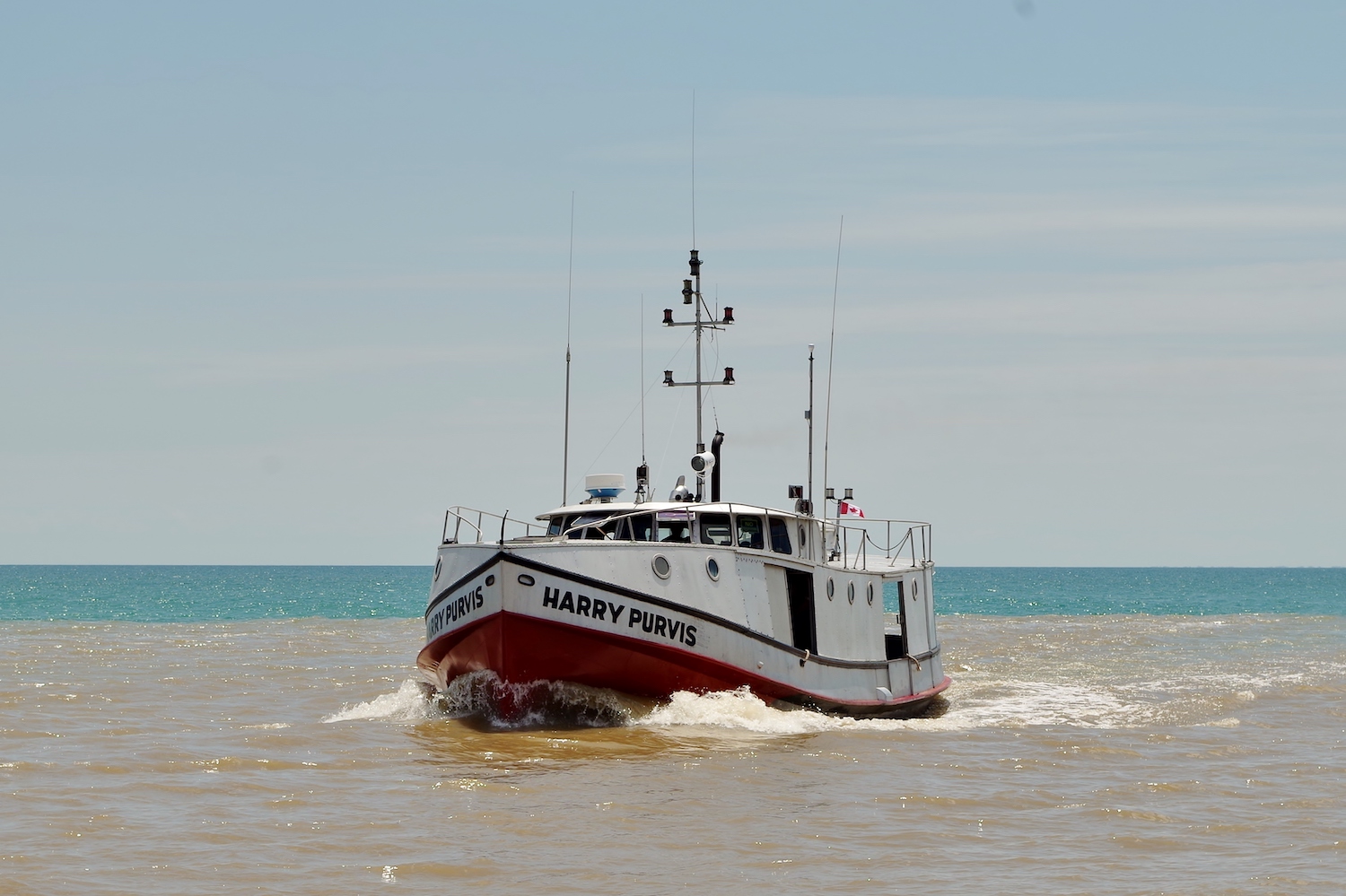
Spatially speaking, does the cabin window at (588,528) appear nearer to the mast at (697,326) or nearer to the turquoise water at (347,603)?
the mast at (697,326)

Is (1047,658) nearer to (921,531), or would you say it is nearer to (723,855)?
(921,531)

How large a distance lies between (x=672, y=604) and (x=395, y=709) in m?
6.02

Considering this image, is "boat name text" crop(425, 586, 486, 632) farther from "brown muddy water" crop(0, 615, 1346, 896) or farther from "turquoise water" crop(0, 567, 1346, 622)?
"turquoise water" crop(0, 567, 1346, 622)

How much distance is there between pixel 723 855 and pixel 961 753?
687 centimetres

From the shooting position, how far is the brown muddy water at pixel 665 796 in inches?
460

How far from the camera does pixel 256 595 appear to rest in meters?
101

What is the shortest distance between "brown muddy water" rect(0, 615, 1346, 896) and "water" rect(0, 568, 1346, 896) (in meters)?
0.05

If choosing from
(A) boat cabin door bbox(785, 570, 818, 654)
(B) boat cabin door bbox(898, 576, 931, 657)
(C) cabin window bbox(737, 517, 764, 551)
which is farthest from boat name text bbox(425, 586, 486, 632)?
(B) boat cabin door bbox(898, 576, 931, 657)

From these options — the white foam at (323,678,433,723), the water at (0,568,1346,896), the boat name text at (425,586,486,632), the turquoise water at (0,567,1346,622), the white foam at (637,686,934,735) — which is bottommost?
the turquoise water at (0,567,1346,622)

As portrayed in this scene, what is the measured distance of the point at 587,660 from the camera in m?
18.3

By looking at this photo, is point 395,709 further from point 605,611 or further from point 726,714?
point 726,714

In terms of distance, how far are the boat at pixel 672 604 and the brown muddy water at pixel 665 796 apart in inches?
21.7

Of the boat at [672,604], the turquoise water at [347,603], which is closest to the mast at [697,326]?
the boat at [672,604]

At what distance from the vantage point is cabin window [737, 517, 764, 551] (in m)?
20.2
